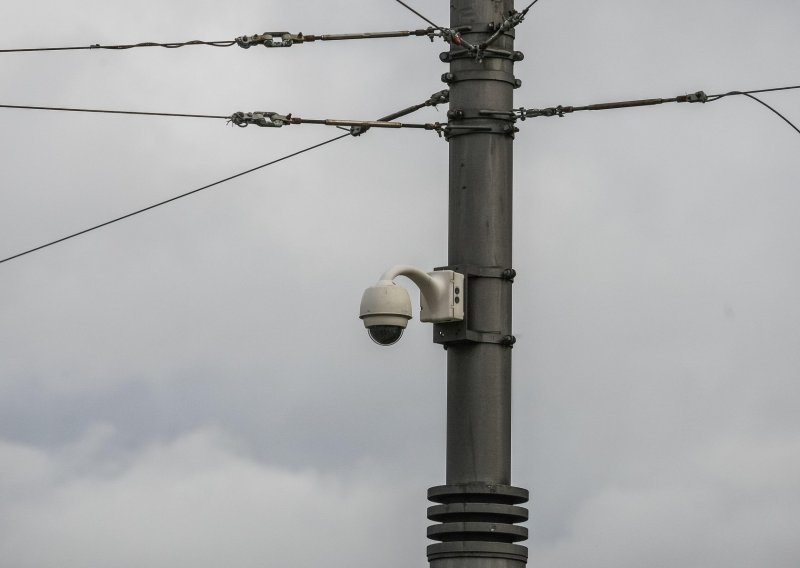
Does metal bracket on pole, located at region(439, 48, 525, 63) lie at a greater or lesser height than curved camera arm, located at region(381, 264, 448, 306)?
greater

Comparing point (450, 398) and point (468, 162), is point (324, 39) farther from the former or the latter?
point (450, 398)

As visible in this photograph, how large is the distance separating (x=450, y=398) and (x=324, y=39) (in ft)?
9.75

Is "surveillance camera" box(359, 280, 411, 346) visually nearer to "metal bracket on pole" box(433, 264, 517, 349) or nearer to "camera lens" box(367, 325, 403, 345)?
"camera lens" box(367, 325, 403, 345)

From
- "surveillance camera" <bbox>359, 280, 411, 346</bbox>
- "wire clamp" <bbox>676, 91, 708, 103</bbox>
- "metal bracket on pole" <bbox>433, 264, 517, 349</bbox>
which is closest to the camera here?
"surveillance camera" <bbox>359, 280, 411, 346</bbox>

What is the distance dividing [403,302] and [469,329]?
0.62 m

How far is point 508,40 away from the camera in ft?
37.5

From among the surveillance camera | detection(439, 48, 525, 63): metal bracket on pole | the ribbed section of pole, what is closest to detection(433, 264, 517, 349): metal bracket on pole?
the ribbed section of pole

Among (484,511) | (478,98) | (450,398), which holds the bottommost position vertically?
(484,511)

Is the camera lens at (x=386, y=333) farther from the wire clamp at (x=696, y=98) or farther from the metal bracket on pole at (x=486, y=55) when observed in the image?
the wire clamp at (x=696, y=98)

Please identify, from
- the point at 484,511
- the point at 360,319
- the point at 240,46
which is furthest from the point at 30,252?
the point at 484,511

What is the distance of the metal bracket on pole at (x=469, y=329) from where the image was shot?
10.9 m

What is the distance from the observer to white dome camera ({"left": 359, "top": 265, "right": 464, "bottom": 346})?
10508 millimetres

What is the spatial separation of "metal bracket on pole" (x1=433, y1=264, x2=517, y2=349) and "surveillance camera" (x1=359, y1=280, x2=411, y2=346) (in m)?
0.47

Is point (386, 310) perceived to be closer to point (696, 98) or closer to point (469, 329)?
point (469, 329)
